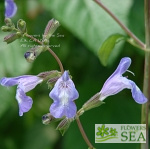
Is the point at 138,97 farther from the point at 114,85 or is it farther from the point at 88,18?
the point at 88,18

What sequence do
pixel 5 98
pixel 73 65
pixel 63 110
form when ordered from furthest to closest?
pixel 73 65, pixel 5 98, pixel 63 110

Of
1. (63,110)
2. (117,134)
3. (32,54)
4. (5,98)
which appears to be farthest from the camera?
(5,98)

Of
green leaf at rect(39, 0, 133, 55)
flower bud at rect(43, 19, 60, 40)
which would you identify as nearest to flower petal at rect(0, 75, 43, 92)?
flower bud at rect(43, 19, 60, 40)

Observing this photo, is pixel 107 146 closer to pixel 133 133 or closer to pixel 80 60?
pixel 133 133

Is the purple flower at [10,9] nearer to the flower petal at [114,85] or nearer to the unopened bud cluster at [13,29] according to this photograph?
the unopened bud cluster at [13,29]

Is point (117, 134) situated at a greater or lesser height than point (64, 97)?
lesser

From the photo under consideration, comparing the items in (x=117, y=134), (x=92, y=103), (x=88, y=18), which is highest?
(x=88, y=18)

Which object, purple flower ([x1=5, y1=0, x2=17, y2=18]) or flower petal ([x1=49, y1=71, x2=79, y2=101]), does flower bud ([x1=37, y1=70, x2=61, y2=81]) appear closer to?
flower petal ([x1=49, y1=71, x2=79, y2=101])

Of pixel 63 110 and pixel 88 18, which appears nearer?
pixel 63 110

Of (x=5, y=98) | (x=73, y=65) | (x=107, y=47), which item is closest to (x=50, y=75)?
(x=107, y=47)
